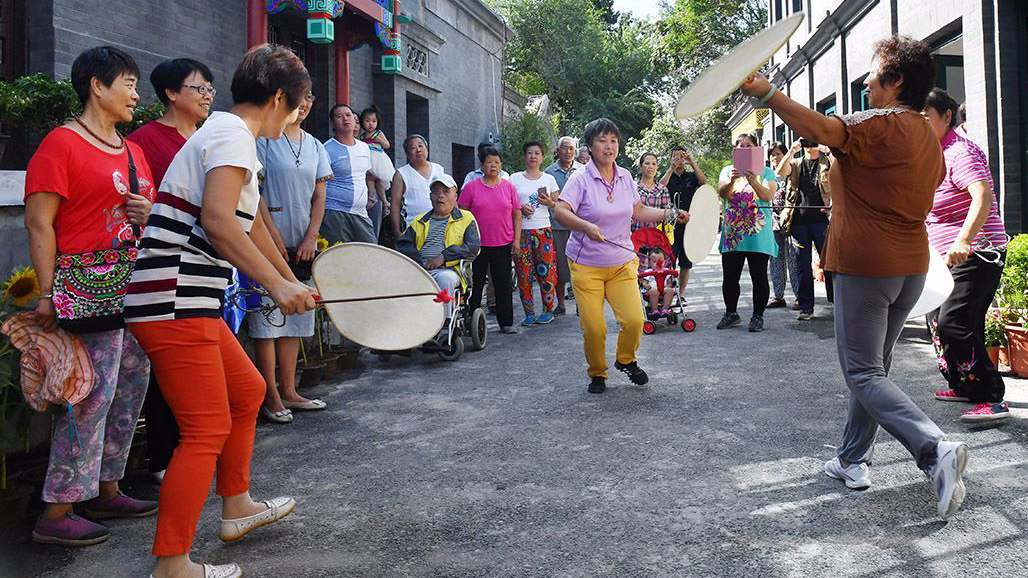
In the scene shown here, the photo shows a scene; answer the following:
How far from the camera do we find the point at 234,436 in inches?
130

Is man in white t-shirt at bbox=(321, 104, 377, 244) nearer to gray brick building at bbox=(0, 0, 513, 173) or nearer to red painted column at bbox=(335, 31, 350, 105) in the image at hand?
gray brick building at bbox=(0, 0, 513, 173)

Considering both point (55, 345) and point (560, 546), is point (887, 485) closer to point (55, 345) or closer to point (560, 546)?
point (560, 546)

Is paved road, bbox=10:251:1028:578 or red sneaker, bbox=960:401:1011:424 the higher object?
red sneaker, bbox=960:401:1011:424

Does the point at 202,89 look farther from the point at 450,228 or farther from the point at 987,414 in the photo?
the point at 987,414

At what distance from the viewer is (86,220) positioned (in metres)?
3.58

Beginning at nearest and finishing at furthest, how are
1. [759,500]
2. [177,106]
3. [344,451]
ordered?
[759,500]
[177,106]
[344,451]

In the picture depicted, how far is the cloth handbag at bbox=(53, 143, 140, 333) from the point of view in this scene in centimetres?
353

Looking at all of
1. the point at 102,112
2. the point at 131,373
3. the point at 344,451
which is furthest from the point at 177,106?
the point at 344,451

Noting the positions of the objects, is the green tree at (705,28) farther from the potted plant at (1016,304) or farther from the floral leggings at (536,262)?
the potted plant at (1016,304)

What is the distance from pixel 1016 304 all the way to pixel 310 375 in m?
5.02

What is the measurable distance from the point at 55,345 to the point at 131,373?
1.56 ft

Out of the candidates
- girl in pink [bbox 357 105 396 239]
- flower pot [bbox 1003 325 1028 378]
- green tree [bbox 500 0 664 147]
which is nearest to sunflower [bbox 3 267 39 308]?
girl in pink [bbox 357 105 396 239]

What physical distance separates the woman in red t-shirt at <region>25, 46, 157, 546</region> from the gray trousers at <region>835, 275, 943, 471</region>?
3.06 m

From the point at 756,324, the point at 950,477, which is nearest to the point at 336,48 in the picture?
the point at 756,324
